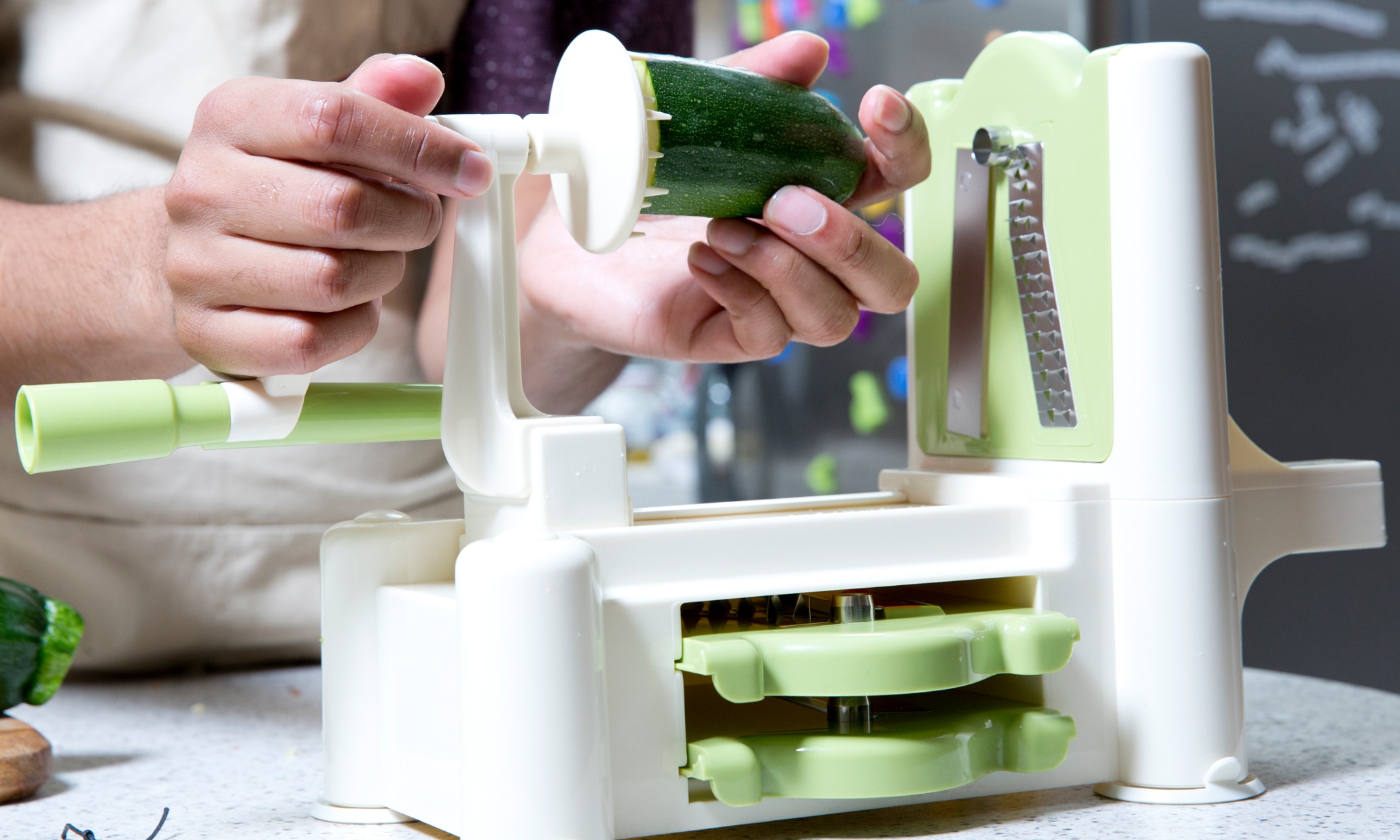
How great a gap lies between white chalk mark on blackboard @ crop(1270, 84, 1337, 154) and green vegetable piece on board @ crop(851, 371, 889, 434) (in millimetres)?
1131

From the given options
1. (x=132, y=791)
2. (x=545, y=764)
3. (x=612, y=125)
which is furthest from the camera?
(x=132, y=791)

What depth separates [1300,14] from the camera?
2598 mm

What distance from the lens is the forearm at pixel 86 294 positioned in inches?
33.8

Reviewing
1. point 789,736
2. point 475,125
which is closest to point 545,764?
point 789,736

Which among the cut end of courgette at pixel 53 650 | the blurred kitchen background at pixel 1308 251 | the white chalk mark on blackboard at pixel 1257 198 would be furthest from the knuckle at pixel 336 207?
the white chalk mark on blackboard at pixel 1257 198

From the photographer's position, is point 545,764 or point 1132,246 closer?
point 545,764

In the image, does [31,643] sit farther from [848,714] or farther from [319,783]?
[848,714]

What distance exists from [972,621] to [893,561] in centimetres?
6

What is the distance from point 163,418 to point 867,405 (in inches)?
110

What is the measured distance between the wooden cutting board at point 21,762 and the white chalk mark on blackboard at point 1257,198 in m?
2.52

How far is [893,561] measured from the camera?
0.71 meters

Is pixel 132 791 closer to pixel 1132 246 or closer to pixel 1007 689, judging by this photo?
pixel 1007 689

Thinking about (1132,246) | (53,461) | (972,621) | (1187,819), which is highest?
(1132,246)

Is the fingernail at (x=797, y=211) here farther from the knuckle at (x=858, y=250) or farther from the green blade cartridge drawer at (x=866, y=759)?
the green blade cartridge drawer at (x=866, y=759)
